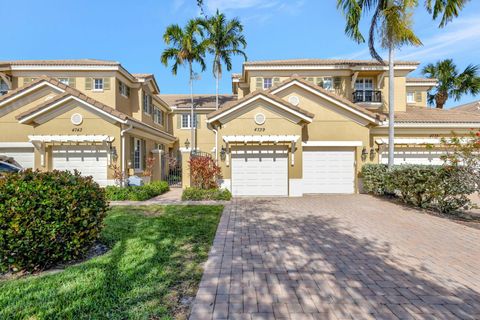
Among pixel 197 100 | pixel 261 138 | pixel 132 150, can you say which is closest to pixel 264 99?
pixel 261 138

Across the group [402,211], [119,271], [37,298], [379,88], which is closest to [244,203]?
[402,211]

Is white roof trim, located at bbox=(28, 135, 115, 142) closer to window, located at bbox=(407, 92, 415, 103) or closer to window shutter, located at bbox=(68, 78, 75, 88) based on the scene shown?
window shutter, located at bbox=(68, 78, 75, 88)

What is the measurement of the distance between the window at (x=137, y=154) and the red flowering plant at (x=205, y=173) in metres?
4.98

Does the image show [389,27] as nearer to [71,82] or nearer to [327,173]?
[327,173]

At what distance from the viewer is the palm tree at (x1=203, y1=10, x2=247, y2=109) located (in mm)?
22531

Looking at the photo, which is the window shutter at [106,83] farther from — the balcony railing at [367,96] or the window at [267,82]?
the balcony railing at [367,96]

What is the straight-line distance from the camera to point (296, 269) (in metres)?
4.70

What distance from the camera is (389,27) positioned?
42.4ft

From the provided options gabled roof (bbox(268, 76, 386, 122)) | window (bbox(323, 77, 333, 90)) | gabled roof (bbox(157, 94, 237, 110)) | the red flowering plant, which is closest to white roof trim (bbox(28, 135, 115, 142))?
the red flowering plant

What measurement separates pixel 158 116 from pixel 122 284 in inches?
849

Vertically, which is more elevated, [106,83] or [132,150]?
[106,83]

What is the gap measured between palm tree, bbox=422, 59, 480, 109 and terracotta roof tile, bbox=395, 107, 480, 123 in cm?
996

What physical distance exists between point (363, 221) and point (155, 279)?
6.94 meters

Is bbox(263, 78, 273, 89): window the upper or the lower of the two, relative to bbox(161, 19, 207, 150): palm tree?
lower
